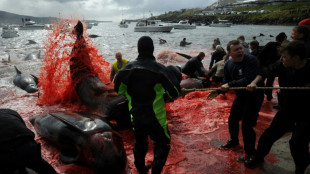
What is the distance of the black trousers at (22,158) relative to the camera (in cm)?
245

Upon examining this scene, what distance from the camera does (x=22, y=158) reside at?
254 cm

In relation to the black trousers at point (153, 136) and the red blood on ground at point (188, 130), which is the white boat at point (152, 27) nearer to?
the red blood on ground at point (188, 130)

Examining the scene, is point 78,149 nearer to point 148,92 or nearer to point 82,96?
point 148,92

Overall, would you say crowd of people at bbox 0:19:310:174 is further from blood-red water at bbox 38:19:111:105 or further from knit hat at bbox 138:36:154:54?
blood-red water at bbox 38:19:111:105

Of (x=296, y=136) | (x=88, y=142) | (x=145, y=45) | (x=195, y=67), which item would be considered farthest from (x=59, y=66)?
(x=296, y=136)

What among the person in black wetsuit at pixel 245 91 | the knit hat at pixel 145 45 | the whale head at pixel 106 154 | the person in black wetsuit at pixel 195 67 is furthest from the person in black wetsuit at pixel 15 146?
the person in black wetsuit at pixel 195 67

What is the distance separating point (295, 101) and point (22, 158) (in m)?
3.75

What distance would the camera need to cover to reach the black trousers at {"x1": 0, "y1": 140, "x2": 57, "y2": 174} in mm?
2447

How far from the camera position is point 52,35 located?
25.8 ft

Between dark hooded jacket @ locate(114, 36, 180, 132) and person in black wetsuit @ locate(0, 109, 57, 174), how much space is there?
55.6 inches

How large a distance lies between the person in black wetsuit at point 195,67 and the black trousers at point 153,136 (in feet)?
20.6

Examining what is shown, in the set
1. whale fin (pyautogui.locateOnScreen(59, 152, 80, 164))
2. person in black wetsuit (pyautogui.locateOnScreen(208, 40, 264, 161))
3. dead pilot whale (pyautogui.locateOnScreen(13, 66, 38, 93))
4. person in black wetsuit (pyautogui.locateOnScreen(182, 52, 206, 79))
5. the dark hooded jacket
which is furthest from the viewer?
dead pilot whale (pyautogui.locateOnScreen(13, 66, 38, 93))

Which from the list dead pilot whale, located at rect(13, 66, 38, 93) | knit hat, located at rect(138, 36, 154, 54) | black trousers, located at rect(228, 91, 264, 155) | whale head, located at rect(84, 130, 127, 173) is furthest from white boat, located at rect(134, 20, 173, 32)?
knit hat, located at rect(138, 36, 154, 54)

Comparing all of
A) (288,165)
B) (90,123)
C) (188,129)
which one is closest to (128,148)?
(90,123)
